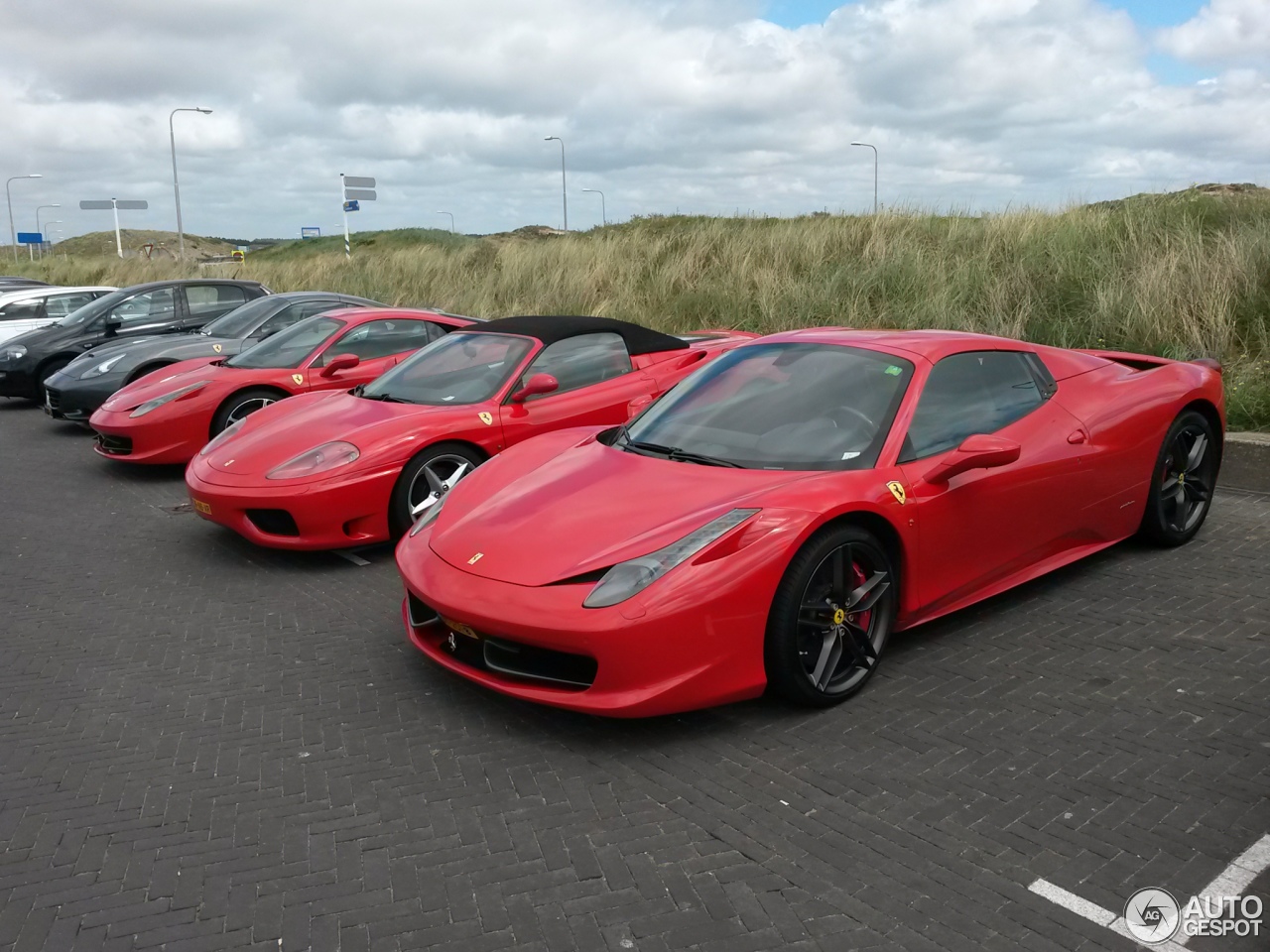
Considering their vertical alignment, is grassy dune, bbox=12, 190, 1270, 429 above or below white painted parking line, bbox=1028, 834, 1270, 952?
above

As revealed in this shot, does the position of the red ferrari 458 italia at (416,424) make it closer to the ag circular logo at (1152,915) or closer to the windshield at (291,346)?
the windshield at (291,346)

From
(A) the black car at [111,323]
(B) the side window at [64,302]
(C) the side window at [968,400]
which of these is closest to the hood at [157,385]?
(A) the black car at [111,323]

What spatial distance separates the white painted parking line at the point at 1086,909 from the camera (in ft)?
8.59

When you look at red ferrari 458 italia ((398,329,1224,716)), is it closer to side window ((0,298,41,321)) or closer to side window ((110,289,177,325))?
side window ((110,289,177,325))

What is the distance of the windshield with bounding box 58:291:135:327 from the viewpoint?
1320cm

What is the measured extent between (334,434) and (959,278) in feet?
28.1

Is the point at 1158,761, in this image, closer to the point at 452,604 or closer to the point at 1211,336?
the point at 452,604

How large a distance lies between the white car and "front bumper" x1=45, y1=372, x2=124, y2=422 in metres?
5.67

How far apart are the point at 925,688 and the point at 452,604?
6.23 feet

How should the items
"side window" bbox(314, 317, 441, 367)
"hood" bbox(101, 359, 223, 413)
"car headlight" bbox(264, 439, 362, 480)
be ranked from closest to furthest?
"car headlight" bbox(264, 439, 362, 480) → "hood" bbox(101, 359, 223, 413) → "side window" bbox(314, 317, 441, 367)

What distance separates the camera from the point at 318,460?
234 inches

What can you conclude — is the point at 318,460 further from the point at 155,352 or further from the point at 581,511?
the point at 155,352

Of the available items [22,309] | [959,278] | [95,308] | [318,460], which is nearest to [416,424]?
[318,460]

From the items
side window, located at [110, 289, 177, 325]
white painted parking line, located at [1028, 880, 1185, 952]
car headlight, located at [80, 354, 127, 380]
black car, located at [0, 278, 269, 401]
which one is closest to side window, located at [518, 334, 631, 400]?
white painted parking line, located at [1028, 880, 1185, 952]
